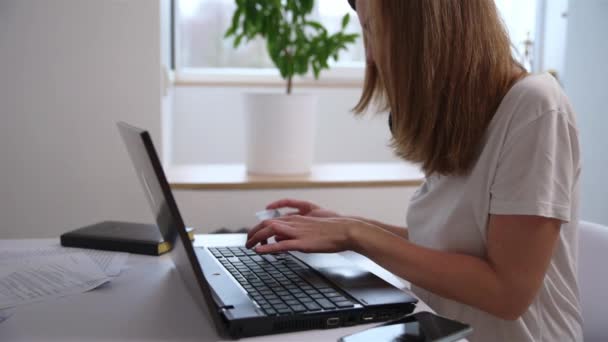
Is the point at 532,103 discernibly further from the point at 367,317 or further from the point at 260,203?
the point at 260,203

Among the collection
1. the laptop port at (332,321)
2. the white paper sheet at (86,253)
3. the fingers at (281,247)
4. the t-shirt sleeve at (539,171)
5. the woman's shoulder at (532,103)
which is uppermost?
the woman's shoulder at (532,103)

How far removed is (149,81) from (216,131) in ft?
2.51

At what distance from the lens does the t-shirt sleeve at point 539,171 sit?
0.80m

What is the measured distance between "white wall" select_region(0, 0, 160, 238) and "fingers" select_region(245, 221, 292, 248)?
120 centimetres

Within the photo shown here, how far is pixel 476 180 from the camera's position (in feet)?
2.95

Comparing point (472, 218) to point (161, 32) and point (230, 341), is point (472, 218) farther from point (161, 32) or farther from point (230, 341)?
point (161, 32)

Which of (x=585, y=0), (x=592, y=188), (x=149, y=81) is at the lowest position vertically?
(x=592, y=188)

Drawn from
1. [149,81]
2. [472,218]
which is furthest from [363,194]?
[472,218]

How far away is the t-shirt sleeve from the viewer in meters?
0.80

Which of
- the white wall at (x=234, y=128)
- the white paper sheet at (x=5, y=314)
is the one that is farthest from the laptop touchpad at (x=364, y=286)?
the white wall at (x=234, y=128)

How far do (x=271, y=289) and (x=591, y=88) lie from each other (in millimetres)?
2129

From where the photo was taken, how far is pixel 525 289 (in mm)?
815

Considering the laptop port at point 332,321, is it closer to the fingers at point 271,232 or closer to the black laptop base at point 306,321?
the black laptop base at point 306,321

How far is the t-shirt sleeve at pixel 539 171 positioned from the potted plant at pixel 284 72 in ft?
4.21
